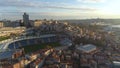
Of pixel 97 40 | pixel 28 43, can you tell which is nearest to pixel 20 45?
pixel 28 43

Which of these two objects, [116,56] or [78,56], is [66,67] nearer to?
[78,56]

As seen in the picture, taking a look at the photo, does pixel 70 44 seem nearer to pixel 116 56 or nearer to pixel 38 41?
pixel 38 41

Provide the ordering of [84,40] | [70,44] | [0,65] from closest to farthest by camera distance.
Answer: [0,65] < [70,44] < [84,40]

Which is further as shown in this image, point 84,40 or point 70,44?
point 84,40

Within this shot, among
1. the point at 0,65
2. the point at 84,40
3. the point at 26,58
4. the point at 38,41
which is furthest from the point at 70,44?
the point at 0,65

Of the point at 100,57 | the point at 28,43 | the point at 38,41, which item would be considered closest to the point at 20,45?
the point at 28,43

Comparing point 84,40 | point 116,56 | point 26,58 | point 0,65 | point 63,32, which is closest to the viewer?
point 0,65

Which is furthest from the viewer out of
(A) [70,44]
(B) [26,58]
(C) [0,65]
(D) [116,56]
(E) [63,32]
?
(E) [63,32]

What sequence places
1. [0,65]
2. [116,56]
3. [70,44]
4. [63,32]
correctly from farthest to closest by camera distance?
[63,32], [70,44], [116,56], [0,65]

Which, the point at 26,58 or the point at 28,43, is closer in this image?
the point at 26,58
